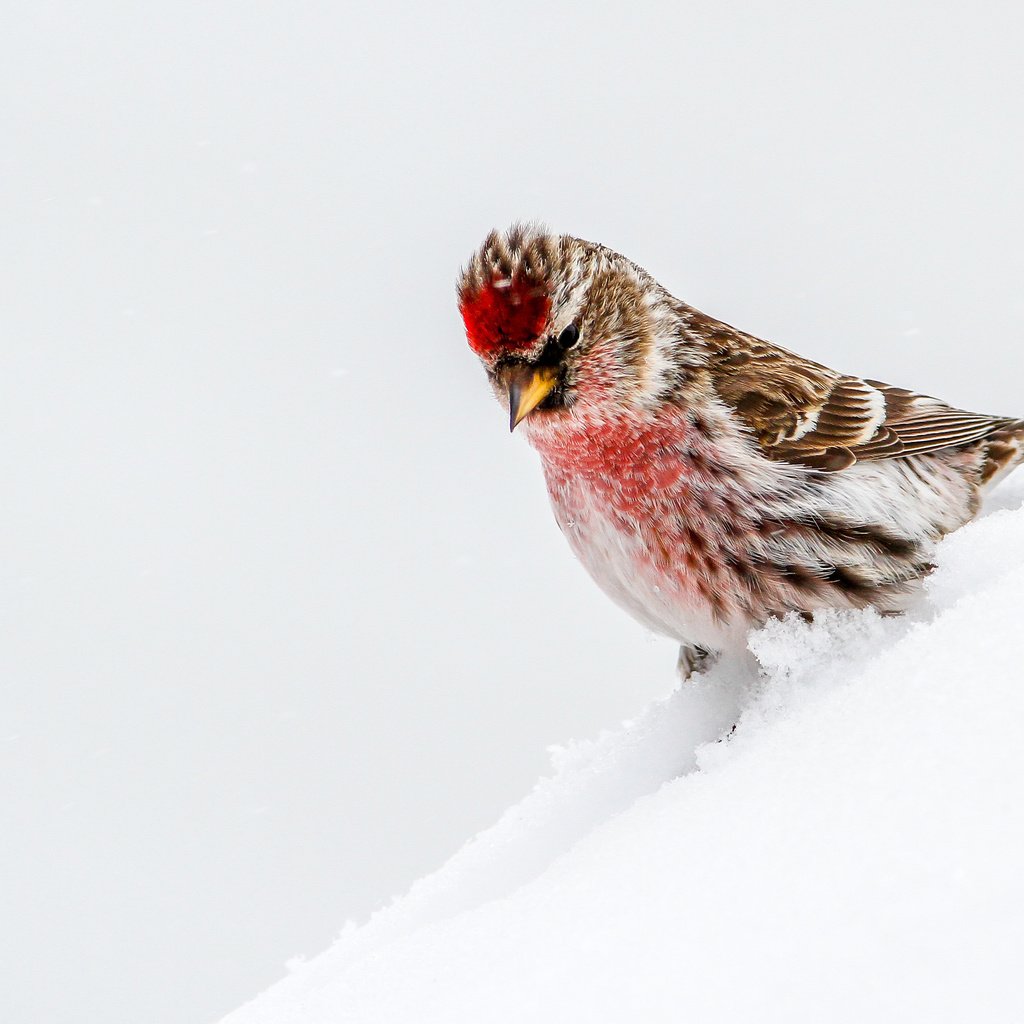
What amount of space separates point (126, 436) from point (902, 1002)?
139 feet

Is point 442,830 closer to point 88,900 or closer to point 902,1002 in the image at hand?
point 88,900

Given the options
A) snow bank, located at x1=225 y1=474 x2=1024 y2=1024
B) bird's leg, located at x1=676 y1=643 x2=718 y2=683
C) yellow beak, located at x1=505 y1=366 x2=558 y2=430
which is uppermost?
yellow beak, located at x1=505 y1=366 x2=558 y2=430

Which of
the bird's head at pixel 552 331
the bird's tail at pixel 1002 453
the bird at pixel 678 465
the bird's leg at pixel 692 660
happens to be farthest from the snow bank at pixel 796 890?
the bird's tail at pixel 1002 453

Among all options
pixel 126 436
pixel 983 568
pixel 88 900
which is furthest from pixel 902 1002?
Result: pixel 126 436

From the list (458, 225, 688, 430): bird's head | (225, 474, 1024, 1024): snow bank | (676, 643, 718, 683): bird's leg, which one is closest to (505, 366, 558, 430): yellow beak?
(458, 225, 688, 430): bird's head

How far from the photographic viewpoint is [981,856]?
1.33 meters

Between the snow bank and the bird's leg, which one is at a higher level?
the bird's leg

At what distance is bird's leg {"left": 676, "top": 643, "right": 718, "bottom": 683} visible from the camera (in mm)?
3173

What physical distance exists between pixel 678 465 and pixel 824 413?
1.77 feet

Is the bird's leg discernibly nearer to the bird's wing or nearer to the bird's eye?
the bird's wing

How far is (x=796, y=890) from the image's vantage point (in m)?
1.43

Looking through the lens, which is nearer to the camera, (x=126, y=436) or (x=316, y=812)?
(x=316, y=812)

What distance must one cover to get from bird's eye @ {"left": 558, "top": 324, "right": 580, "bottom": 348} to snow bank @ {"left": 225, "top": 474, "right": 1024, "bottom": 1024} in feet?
3.42

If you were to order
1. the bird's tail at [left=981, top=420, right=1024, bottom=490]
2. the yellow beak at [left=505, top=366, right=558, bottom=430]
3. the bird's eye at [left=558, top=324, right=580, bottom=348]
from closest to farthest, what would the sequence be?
the yellow beak at [left=505, top=366, right=558, bottom=430], the bird's eye at [left=558, top=324, right=580, bottom=348], the bird's tail at [left=981, top=420, right=1024, bottom=490]
